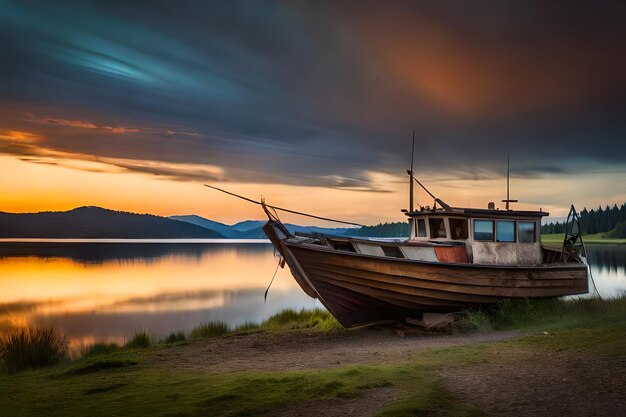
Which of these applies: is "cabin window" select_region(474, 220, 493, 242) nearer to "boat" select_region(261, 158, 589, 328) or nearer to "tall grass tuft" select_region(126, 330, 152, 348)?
"boat" select_region(261, 158, 589, 328)

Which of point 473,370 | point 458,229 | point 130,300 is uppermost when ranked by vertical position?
point 458,229

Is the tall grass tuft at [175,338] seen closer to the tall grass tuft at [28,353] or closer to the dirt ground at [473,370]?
the dirt ground at [473,370]

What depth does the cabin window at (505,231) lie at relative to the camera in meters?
15.9

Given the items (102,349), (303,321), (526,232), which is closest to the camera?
(102,349)

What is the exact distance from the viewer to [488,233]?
15812 millimetres

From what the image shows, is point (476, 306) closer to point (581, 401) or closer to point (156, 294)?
point (581, 401)

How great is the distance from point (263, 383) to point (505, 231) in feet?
35.9

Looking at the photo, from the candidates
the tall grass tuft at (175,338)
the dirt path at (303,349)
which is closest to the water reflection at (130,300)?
the tall grass tuft at (175,338)

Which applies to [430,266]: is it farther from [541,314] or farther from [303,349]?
[303,349]

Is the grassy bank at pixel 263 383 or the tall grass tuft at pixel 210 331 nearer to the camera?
the grassy bank at pixel 263 383

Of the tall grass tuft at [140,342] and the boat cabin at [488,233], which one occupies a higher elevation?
the boat cabin at [488,233]

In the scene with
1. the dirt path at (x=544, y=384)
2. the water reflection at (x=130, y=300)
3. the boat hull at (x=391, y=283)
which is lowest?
the water reflection at (x=130, y=300)

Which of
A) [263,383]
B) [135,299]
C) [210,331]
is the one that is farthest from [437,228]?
[135,299]

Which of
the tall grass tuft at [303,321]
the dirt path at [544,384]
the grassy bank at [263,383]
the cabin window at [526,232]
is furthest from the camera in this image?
the tall grass tuft at [303,321]
